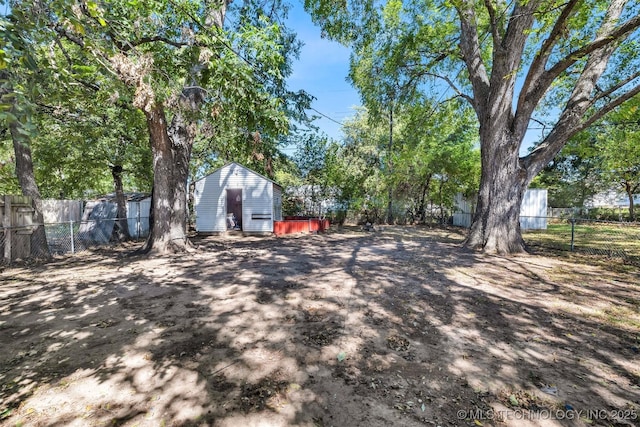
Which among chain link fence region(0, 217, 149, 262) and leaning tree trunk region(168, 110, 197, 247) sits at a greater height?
leaning tree trunk region(168, 110, 197, 247)

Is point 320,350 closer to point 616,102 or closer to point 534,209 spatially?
point 616,102

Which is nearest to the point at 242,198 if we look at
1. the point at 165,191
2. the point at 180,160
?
the point at 180,160

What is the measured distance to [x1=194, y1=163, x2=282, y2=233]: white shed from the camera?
1452 centimetres

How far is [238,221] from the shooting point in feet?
59.8

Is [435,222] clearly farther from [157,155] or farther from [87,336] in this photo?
[87,336]

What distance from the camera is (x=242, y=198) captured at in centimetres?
1442

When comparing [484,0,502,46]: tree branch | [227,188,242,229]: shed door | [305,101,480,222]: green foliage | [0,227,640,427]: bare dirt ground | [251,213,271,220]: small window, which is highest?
[484,0,502,46]: tree branch

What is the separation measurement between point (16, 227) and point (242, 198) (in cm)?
842

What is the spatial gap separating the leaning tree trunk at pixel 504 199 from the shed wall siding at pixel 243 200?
9.67 meters

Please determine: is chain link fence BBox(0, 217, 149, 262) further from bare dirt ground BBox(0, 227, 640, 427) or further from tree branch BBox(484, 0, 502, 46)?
tree branch BBox(484, 0, 502, 46)

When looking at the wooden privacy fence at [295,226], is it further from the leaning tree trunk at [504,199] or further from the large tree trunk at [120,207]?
the leaning tree trunk at [504,199]

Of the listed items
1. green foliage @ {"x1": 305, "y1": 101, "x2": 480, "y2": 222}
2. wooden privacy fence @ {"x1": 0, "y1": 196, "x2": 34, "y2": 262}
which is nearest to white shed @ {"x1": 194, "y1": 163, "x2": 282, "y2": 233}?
green foliage @ {"x1": 305, "y1": 101, "x2": 480, "y2": 222}

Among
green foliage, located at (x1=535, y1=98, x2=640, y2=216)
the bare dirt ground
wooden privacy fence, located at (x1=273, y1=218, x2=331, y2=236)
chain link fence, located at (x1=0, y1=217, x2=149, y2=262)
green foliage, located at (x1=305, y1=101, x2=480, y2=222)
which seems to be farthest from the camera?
green foliage, located at (x1=305, y1=101, x2=480, y2=222)

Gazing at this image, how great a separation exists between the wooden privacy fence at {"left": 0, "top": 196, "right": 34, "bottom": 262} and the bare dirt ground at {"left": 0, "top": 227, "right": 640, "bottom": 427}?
5.96 feet
